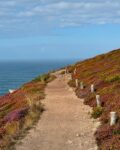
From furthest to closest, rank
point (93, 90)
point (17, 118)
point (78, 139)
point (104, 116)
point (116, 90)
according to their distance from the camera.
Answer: point (93, 90), point (116, 90), point (17, 118), point (104, 116), point (78, 139)

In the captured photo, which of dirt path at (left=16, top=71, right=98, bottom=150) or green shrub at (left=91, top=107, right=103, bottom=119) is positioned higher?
green shrub at (left=91, top=107, right=103, bottom=119)

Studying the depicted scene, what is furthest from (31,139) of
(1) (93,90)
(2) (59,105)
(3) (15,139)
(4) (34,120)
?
(1) (93,90)

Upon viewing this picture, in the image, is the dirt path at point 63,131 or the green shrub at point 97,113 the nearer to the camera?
the dirt path at point 63,131

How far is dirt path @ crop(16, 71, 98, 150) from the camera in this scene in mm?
19742

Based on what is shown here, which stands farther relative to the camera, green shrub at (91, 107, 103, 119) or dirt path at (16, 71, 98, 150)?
green shrub at (91, 107, 103, 119)

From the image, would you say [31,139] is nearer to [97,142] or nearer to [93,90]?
[97,142]

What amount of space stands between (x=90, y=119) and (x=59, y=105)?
7.50 m

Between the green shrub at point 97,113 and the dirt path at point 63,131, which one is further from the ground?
the green shrub at point 97,113

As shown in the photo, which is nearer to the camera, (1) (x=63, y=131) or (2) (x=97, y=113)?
(1) (x=63, y=131)

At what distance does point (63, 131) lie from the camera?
74.5 feet

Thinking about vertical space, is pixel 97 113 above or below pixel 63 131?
above

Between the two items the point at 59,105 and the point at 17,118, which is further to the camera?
the point at 59,105

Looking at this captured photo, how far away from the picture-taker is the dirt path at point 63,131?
1974cm

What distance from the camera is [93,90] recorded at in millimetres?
37312
